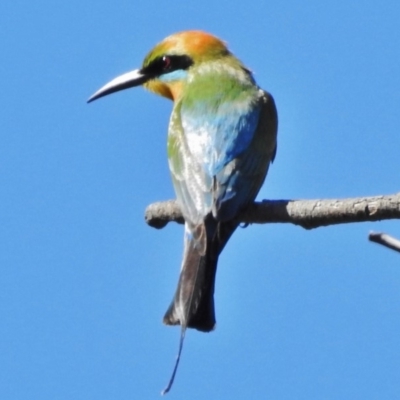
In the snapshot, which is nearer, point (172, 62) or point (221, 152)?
point (221, 152)

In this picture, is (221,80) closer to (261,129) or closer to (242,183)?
(261,129)

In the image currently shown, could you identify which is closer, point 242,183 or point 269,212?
point 269,212

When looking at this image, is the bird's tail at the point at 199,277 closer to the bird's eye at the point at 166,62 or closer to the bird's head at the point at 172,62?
the bird's head at the point at 172,62

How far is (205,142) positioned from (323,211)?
125cm

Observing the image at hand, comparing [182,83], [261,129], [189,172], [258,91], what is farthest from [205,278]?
[182,83]

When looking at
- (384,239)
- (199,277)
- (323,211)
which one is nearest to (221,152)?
(199,277)

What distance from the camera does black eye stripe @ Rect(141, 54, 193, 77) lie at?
4836 mm

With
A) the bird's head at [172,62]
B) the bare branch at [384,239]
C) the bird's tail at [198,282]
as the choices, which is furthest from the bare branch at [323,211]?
the bird's head at [172,62]

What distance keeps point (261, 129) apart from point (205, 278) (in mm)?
933

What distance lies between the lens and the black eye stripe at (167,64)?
4836 millimetres

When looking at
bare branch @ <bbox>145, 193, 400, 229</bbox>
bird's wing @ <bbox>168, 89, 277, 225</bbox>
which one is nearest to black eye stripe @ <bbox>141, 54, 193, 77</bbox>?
bird's wing @ <bbox>168, 89, 277, 225</bbox>

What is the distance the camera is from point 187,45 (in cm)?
493

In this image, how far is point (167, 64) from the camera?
4.87m

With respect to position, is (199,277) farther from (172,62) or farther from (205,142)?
(172,62)
